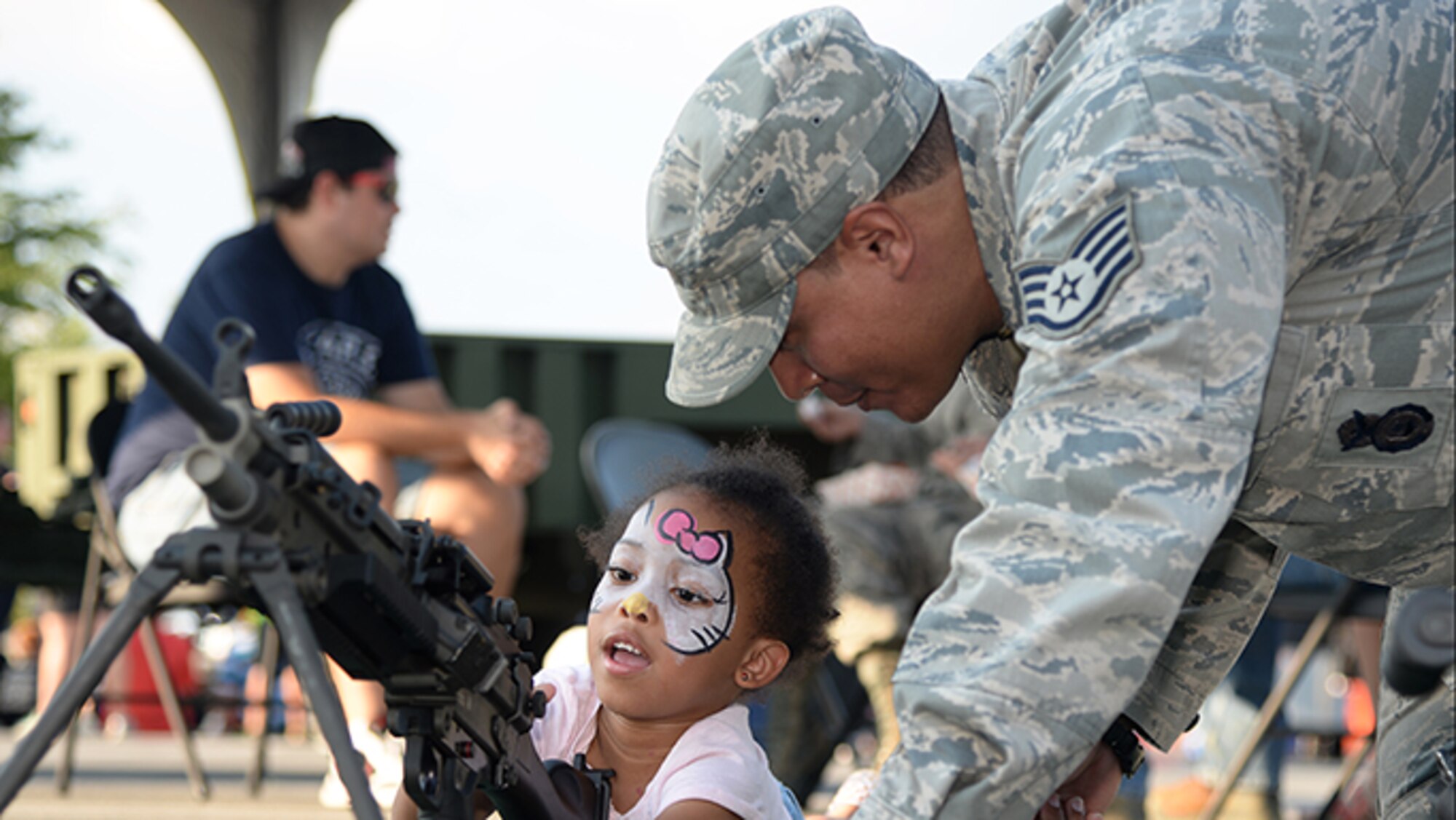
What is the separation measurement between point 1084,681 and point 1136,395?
245mm

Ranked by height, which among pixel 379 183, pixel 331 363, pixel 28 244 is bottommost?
pixel 28 244

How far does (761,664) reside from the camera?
2283 mm

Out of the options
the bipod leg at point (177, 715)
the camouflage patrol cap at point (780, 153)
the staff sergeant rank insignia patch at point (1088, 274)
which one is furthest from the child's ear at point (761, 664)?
the bipod leg at point (177, 715)

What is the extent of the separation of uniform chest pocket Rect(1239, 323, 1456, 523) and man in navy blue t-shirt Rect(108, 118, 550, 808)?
2849mm

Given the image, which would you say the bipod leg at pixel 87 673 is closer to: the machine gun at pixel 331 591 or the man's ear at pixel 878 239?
the machine gun at pixel 331 591

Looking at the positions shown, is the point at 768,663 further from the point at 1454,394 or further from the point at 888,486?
the point at 888,486

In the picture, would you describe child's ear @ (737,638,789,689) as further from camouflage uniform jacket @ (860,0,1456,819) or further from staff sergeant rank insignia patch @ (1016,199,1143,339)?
staff sergeant rank insignia patch @ (1016,199,1143,339)

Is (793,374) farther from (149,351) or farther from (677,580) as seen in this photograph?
(149,351)

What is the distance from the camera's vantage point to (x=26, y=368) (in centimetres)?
795

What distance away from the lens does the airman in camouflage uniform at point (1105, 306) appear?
4.17ft

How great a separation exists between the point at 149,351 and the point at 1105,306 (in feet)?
2.47

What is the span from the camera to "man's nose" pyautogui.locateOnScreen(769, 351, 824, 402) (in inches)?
69.7

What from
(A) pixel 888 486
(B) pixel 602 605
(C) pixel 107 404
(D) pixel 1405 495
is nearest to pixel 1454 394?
(D) pixel 1405 495

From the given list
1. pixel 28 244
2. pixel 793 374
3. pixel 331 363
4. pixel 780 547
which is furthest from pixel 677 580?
pixel 28 244
